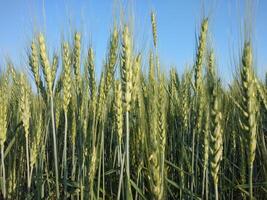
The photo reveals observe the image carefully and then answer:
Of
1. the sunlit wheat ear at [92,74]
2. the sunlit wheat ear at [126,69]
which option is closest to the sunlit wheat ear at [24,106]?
the sunlit wheat ear at [92,74]

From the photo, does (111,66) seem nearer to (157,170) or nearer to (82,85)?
(82,85)

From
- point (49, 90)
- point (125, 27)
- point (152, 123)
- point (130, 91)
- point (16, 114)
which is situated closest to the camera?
point (152, 123)

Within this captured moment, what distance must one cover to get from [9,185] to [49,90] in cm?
93

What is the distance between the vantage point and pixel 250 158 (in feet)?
5.19

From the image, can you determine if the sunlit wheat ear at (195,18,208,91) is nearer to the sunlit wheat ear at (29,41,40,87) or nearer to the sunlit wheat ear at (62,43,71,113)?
the sunlit wheat ear at (62,43,71,113)

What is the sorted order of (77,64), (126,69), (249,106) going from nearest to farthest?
(249,106) → (126,69) → (77,64)

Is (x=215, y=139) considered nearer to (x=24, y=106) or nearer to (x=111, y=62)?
(x=111, y=62)

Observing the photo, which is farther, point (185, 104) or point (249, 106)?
point (185, 104)

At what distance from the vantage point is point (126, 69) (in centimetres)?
198

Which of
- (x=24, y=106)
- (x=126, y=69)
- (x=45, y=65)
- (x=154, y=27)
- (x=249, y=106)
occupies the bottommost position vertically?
(x=249, y=106)

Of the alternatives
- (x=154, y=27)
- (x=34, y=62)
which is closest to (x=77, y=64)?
(x=34, y=62)

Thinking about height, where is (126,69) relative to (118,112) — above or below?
above

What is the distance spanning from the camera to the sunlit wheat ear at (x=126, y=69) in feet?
6.35

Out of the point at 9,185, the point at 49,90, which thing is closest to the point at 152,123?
the point at 49,90
